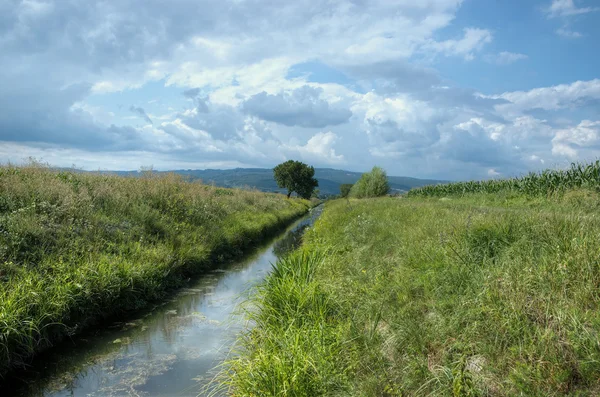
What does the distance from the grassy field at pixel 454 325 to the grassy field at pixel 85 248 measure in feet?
12.2

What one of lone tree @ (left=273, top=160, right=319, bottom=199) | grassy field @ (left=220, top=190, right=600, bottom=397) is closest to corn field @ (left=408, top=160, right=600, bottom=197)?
grassy field @ (left=220, top=190, right=600, bottom=397)

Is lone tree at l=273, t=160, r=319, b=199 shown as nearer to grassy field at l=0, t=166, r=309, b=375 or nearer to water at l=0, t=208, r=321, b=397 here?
grassy field at l=0, t=166, r=309, b=375

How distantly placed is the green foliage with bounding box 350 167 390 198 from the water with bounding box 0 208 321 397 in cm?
5268

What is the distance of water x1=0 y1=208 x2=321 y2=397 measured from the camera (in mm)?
6203


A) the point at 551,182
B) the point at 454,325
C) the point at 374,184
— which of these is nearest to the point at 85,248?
the point at 454,325

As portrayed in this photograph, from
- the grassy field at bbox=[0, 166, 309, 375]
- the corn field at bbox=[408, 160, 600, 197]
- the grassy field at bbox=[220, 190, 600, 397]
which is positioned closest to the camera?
the grassy field at bbox=[220, 190, 600, 397]

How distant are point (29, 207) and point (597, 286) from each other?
1229 cm

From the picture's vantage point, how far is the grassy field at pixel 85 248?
24.4ft

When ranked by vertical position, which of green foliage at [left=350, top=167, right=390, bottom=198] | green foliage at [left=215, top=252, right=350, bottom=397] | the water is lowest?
the water

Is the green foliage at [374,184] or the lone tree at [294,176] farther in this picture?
the lone tree at [294,176]

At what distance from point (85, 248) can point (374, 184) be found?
54.1 meters

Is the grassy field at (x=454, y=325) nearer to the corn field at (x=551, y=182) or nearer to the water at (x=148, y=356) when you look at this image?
the water at (x=148, y=356)

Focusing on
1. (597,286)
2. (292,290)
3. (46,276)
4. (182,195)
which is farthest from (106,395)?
(182,195)

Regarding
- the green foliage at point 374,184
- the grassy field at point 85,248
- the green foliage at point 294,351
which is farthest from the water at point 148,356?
the green foliage at point 374,184
